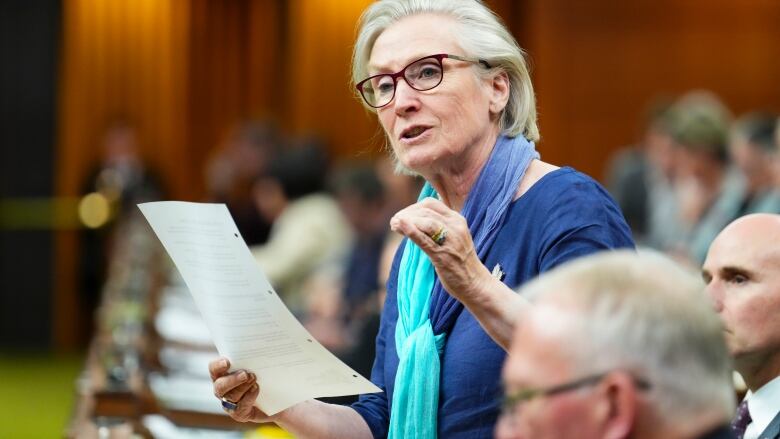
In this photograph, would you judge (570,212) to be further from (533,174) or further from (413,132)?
(413,132)

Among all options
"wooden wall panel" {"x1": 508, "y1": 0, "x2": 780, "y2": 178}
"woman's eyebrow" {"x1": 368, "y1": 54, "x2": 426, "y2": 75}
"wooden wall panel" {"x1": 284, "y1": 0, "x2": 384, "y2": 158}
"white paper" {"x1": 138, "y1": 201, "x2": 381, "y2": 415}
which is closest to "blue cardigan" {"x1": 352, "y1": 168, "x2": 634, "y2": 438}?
"white paper" {"x1": 138, "y1": 201, "x2": 381, "y2": 415}

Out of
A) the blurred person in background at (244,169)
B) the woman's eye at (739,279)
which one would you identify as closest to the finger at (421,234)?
the woman's eye at (739,279)

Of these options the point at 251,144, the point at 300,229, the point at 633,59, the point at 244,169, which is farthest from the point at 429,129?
the point at 244,169

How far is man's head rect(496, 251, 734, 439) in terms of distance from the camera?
4.94ft

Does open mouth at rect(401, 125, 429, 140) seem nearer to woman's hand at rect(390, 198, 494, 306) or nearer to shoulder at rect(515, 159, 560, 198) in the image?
shoulder at rect(515, 159, 560, 198)

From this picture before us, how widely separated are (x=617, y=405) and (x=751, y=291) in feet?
4.38

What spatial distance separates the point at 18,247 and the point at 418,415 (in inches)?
503

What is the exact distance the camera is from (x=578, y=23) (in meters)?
11.7

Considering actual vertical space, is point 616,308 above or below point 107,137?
above

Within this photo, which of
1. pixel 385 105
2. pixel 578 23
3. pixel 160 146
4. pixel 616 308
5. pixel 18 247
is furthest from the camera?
pixel 160 146

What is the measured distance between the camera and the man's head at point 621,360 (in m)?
1.51

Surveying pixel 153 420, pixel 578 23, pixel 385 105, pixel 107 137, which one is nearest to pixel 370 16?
pixel 385 105

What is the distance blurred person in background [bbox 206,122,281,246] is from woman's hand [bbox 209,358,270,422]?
7.81m

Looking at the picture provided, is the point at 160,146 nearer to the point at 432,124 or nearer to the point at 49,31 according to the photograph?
the point at 49,31
